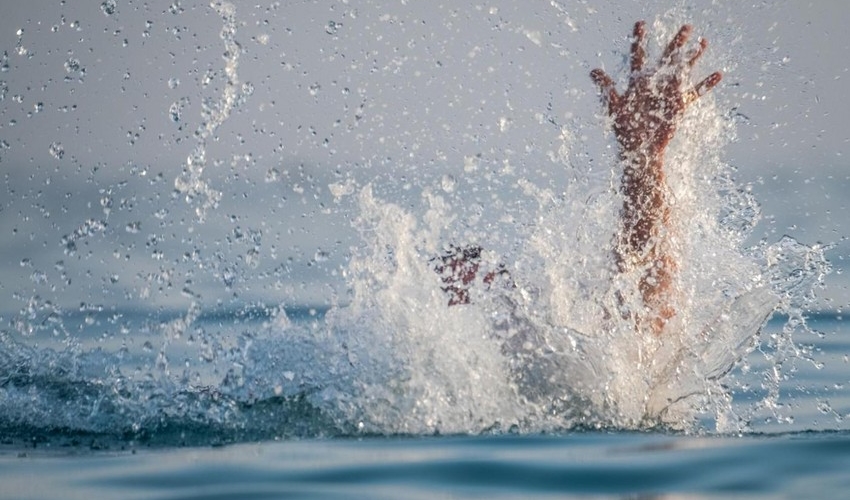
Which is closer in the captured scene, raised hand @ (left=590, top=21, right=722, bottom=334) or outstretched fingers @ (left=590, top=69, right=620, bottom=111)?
raised hand @ (left=590, top=21, right=722, bottom=334)

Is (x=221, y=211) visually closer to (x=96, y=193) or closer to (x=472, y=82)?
(x=96, y=193)

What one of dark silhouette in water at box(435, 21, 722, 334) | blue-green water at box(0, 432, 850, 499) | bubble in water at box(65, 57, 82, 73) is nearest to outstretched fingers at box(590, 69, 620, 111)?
dark silhouette in water at box(435, 21, 722, 334)

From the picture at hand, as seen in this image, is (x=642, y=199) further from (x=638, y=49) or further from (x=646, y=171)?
(x=638, y=49)

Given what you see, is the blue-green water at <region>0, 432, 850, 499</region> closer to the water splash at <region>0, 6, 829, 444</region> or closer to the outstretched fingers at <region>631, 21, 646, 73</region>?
the water splash at <region>0, 6, 829, 444</region>

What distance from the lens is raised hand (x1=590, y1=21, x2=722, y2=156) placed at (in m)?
5.02

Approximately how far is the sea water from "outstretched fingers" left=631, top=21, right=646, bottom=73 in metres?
0.30

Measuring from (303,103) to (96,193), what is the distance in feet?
17.0

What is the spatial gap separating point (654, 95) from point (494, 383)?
166 centimetres

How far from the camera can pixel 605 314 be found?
4.53 m

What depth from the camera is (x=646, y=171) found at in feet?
16.3

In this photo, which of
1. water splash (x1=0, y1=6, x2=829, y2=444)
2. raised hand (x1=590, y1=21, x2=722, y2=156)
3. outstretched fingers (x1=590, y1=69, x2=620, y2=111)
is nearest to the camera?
water splash (x1=0, y1=6, x2=829, y2=444)

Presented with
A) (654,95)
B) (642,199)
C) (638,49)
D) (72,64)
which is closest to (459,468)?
(642,199)

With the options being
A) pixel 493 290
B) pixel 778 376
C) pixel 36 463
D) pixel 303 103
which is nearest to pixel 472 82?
pixel 303 103

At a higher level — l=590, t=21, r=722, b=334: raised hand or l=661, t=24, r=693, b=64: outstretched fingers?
l=661, t=24, r=693, b=64: outstretched fingers
